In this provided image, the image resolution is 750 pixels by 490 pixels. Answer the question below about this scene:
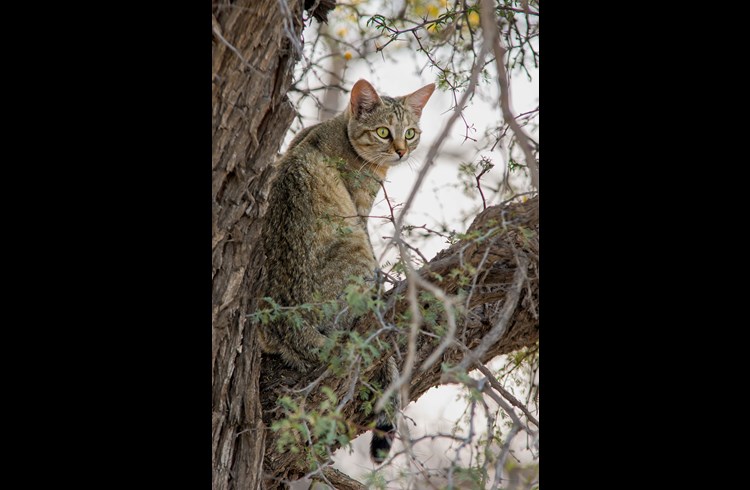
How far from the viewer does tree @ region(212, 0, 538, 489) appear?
177cm

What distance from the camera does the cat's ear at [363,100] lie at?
10.6 ft

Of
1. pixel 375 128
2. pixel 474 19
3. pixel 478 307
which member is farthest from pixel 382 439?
pixel 474 19

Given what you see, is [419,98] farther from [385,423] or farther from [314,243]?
[385,423]

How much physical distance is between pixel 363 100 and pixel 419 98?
344 mm

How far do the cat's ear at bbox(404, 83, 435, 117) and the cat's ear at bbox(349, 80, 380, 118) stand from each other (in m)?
0.22

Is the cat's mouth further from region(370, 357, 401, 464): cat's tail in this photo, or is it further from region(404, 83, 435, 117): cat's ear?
region(370, 357, 401, 464): cat's tail

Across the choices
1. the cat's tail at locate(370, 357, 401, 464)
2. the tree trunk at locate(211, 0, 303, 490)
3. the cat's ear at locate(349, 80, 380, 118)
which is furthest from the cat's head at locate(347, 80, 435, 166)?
Result: the tree trunk at locate(211, 0, 303, 490)

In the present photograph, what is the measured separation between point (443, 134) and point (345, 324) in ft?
3.61

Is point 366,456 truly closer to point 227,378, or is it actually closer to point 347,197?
point 227,378

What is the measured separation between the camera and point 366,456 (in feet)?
8.96

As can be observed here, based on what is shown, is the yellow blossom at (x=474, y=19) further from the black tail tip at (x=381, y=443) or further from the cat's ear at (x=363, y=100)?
the black tail tip at (x=381, y=443)

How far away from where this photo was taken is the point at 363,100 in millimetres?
3250
